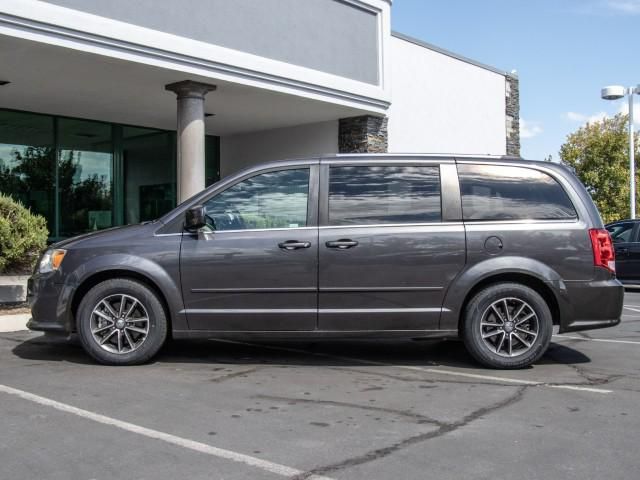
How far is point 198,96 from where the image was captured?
44.2 ft

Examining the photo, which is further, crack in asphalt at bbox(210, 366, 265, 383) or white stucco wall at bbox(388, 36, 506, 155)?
white stucco wall at bbox(388, 36, 506, 155)

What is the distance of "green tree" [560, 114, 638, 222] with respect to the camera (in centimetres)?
4328

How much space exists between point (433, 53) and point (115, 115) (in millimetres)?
8229

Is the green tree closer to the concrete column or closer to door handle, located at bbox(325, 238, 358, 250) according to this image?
the concrete column

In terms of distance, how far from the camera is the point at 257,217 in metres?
6.48

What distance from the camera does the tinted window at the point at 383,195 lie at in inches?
253

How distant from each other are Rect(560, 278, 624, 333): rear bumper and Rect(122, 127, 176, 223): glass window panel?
45.7ft

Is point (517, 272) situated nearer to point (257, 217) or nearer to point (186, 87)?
point (257, 217)

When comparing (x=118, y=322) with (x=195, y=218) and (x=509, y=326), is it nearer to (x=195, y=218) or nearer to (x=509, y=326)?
(x=195, y=218)

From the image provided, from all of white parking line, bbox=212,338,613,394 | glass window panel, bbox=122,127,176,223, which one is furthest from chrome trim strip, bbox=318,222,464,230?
glass window panel, bbox=122,127,176,223

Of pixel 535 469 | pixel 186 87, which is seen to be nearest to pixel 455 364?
pixel 535 469

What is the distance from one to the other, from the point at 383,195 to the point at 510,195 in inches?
46.0

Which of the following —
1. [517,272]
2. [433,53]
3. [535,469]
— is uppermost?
[433,53]

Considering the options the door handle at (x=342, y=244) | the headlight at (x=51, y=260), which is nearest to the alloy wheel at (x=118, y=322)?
the headlight at (x=51, y=260)
